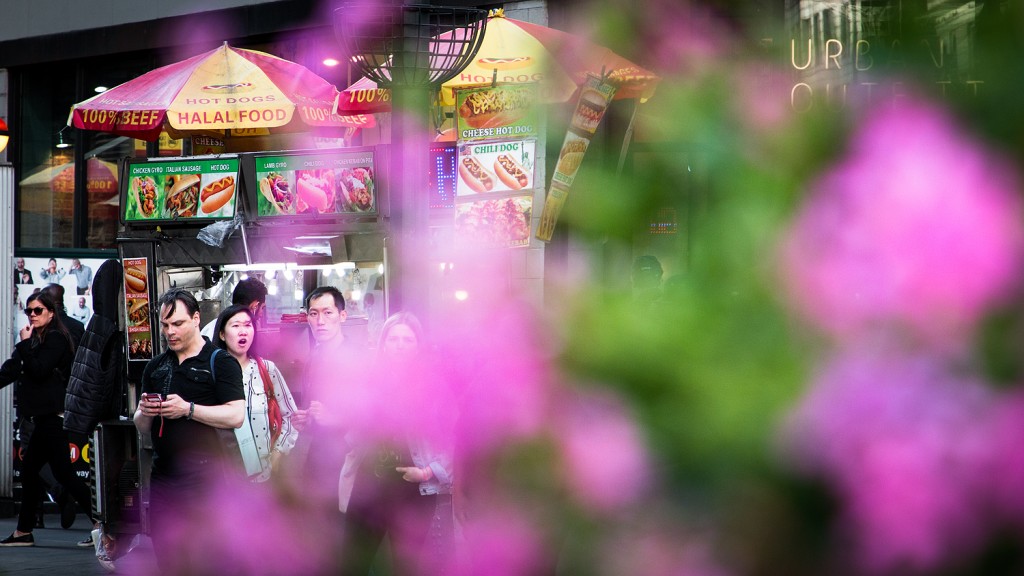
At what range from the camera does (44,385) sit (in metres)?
10.2

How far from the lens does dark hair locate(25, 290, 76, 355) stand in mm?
9914

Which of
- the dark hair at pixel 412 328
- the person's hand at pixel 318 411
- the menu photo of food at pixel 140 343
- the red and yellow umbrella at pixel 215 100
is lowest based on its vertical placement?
the menu photo of food at pixel 140 343

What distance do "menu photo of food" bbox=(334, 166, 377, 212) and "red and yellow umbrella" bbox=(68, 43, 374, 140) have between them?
1.42m

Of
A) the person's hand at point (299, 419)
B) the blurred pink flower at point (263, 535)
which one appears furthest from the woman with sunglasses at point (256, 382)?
the blurred pink flower at point (263, 535)

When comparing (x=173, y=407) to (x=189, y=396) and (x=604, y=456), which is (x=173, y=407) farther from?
(x=604, y=456)

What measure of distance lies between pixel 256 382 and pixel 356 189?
1758 millimetres

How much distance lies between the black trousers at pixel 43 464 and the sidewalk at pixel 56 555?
0.29m

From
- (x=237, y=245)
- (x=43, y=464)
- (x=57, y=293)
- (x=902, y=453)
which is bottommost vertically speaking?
(x=43, y=464)

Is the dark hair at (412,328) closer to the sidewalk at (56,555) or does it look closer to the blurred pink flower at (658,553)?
the blurred pink flower at (658,553)

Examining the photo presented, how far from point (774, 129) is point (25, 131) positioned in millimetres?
15503

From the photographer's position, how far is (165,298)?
6344 mm

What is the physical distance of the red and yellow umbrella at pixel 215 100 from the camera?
945cm

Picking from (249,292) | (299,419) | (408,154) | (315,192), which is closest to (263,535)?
(408,154)

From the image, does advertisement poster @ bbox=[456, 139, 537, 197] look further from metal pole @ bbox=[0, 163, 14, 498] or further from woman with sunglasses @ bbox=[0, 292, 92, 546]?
metal pole @ bbox=[0, 163, 14, 498]
